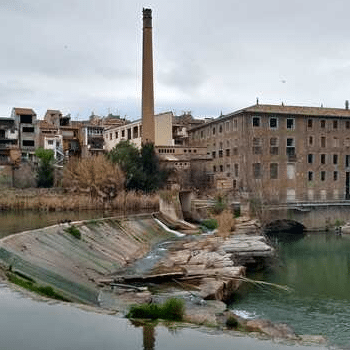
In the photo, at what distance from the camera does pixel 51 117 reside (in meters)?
82.6

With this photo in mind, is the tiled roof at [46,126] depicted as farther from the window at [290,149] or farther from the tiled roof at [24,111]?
the window at [290,149]

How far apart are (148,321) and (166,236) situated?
82.7 ft

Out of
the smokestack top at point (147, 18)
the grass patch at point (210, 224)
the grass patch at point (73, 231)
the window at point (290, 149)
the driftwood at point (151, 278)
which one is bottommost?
the driftwood at point (151, 278)

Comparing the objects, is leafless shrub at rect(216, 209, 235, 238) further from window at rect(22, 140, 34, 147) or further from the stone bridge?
window at rect(22, 140, 34, 147)

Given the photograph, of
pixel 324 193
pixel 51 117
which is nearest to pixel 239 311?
pixel 324 193

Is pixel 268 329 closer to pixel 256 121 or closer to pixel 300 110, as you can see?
pixel 256 121

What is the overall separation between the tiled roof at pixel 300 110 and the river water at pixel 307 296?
2157 centimetres

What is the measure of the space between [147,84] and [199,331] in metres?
53.3

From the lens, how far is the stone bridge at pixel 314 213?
2041 inches

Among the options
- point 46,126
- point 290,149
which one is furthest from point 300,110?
point 46,126

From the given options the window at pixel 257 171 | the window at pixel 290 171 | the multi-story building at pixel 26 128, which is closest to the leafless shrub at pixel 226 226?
the window at pixel 257 171

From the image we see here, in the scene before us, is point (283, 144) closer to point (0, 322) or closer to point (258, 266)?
point (258, 266)

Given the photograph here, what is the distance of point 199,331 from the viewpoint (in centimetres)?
1219

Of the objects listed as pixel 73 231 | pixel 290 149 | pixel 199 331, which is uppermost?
pixel 290 149
